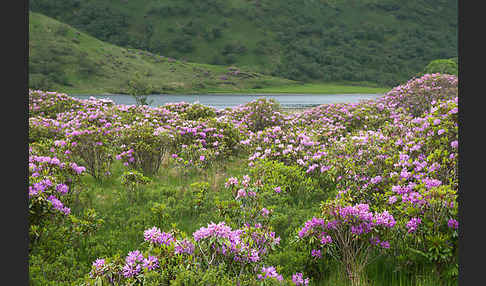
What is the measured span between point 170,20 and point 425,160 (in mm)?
194536

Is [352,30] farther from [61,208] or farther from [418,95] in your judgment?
[61,208]

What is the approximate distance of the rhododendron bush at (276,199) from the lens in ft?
9.70

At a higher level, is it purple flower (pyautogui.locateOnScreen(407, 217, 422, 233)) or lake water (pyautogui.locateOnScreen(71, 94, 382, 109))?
lake water (pyautogui.locateOnScreen(71, 94, 382, 109))

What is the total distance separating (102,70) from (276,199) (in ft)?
→ 347

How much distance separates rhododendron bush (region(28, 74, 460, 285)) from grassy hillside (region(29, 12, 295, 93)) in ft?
263

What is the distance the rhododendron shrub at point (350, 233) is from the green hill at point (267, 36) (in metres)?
148

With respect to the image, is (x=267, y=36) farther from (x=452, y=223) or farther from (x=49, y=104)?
(x=452, y=223)

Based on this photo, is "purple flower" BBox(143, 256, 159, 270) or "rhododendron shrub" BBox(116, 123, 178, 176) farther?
"rhododendron shrub" BBox(116, 123, 178, 176)

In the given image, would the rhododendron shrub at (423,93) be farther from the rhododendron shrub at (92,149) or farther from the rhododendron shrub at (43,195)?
the rhododendron shrub at (43,195)

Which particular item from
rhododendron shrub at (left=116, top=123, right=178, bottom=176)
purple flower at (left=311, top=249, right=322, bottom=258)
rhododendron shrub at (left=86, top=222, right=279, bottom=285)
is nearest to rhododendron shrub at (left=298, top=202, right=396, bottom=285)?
purple flower at (left=311, top=249, right=322, bottom=258)

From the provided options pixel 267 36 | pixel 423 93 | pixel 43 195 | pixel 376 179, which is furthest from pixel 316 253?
pixel 267 36

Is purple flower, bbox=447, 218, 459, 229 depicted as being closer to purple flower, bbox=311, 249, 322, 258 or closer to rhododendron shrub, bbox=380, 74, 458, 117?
purple flower, bbox=311, 249, 322, 258

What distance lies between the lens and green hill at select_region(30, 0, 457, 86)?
154625mm

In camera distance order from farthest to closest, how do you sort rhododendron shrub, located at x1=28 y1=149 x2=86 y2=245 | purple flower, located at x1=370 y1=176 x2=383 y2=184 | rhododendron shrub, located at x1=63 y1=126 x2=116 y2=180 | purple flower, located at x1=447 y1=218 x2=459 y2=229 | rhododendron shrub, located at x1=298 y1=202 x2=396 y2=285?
rhododendron shrub, located at x1=63 y1=126 x2=116 y2=180 → purple flower, located at x1=370 y1=176 x2=383 y2=184 → rhododendron shrub, located at x1=28 y1=149 x2=86 y2=245 → rhododendron shrub, located at x1=298 y1=202 x2=396 y2=285 → purple flower, located at x1=447 y1=218 x2=459 y2=229
